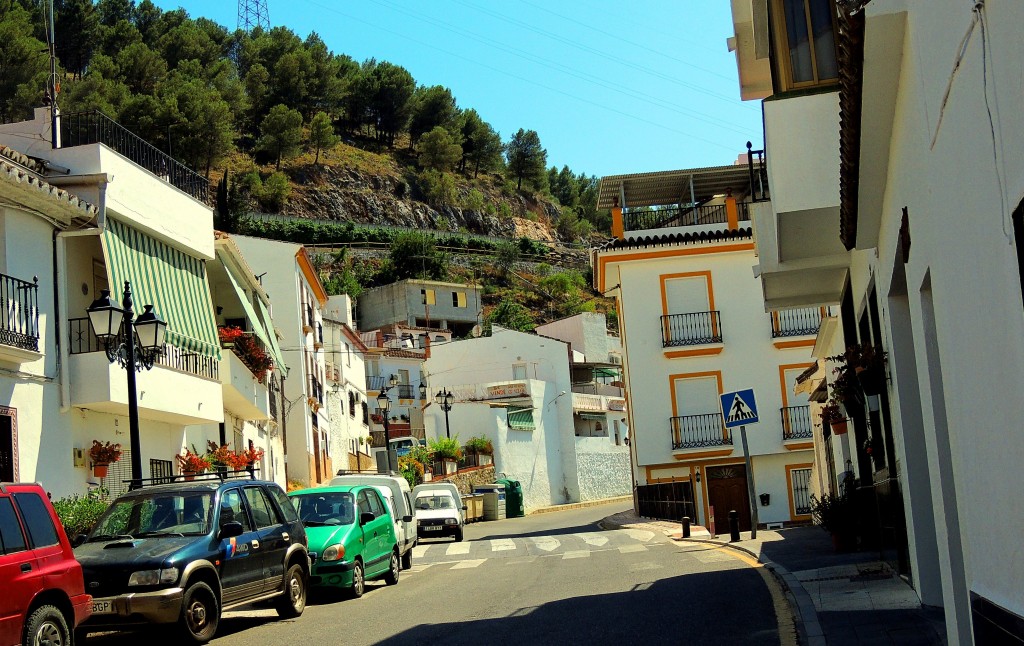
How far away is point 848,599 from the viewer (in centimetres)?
1215

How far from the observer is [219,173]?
362 ft

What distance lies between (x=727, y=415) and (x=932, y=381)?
14.6 m

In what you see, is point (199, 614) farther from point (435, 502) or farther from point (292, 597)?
point (435, 502)

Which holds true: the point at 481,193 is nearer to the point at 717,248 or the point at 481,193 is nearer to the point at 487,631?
the point at 717,248

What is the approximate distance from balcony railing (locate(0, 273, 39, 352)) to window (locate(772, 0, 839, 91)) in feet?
37.5

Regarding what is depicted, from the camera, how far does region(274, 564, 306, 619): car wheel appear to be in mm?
14391

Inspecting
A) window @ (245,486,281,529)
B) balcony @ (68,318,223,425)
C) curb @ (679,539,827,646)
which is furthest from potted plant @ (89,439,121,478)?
curb @ (679,539,827,646)

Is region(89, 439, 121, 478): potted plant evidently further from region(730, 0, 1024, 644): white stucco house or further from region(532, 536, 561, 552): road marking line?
region(730, 0, 1024, 644): white stucco house

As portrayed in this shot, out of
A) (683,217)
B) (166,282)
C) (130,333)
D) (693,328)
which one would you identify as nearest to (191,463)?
(166,282)

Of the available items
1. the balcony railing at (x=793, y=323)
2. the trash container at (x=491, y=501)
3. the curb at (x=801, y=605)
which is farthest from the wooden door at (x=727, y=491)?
the curb at (x=801, y=605)

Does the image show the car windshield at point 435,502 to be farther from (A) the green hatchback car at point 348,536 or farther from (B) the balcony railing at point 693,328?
(A) the green hatchback car at point 348,536

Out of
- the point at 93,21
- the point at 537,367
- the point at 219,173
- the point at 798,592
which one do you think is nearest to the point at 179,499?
the point at 798,592

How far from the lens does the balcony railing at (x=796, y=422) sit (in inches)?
1522

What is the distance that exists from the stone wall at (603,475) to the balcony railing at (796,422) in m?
26.6
